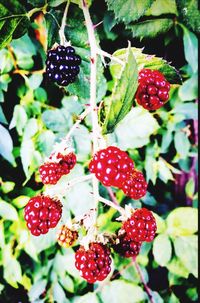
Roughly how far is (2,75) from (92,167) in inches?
24.3

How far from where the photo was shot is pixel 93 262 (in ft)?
2.14

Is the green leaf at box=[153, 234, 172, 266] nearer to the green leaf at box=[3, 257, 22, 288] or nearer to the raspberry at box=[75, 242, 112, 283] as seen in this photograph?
the green leaf at box=[3, 257, 22, 288]

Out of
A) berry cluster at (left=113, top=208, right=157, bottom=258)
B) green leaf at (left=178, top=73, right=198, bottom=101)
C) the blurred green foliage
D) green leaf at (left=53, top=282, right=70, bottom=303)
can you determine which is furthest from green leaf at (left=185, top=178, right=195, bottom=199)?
berry cluster at (left=113, top=208, right=157, bottom=258)

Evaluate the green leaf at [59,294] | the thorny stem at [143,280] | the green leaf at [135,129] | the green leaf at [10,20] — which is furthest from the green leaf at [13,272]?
the green leaf at [10,20]

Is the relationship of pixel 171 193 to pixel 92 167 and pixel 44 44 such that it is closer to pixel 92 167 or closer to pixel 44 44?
pixel 44 44

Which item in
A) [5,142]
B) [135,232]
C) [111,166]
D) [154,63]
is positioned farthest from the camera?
[5,142]

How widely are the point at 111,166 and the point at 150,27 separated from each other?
613mm

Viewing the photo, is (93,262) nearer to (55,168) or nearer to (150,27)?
(55,168)

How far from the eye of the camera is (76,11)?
874 mm

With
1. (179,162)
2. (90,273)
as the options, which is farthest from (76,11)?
(179,162)

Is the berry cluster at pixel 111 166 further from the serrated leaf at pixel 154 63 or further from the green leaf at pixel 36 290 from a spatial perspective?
the green leaf at pixel 36 290

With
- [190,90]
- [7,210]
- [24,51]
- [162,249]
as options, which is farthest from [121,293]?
[24,51]

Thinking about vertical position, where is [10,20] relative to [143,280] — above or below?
above

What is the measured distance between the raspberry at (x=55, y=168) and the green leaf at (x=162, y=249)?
616 mm
